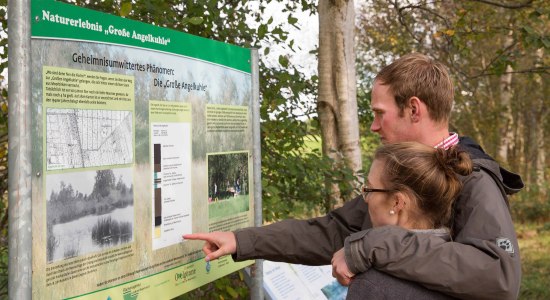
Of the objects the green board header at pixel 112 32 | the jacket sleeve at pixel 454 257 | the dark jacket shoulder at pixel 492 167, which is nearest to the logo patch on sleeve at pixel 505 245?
the jacket sleeve at pixel 454 257

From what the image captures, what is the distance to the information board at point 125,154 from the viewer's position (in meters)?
1.89

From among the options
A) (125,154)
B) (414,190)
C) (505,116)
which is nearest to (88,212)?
(125,154)

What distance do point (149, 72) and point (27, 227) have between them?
0.80m

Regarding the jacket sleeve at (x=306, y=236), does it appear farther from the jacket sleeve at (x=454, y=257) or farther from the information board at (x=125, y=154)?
the jacket sleeve at (x=454, y=257)

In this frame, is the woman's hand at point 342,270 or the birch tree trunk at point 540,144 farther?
the birch tree trunk at point 540,144

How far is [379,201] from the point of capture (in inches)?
81.6

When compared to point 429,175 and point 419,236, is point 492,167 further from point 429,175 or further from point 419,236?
point 419,236

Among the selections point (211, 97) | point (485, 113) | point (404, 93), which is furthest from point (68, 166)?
point (485, 113)

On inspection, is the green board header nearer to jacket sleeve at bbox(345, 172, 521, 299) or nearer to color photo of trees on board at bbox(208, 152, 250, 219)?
color photo of trees on board at bbox(208, 152, 250, 219)

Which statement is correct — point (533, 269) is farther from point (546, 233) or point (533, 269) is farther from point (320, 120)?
point (320, 120)

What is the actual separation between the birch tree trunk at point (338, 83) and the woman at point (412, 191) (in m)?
3.25

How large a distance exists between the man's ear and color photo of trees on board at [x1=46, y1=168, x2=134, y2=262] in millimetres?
1029

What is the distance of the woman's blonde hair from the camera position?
2012 millimetres

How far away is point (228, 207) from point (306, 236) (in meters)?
0.39
